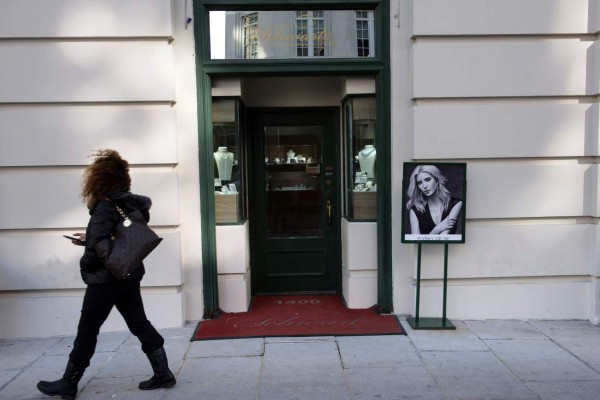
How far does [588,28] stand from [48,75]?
5.65 m

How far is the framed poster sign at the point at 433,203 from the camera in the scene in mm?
5551

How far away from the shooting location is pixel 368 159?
635 centimetres

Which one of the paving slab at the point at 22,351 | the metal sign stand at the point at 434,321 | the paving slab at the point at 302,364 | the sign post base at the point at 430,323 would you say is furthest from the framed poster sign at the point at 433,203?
the paving slab at the point at 22,351

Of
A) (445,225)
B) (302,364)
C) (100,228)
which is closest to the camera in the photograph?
(100,228)

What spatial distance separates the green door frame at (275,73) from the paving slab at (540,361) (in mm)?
1400

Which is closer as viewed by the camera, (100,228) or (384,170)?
(100,228)

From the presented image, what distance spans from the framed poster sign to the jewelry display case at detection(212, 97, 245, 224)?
2.00 metres

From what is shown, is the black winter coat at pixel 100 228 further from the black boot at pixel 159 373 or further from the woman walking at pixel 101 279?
the black boot at pixel 159 373

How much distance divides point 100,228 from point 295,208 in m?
3.71

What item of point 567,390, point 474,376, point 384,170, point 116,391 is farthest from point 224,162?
point 567,390

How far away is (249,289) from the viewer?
6766mm

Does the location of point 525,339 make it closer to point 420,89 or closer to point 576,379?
point 576,379

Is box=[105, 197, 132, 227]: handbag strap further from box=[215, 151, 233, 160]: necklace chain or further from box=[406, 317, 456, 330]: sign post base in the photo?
box=[406, 317, 456, 330]: sign post base

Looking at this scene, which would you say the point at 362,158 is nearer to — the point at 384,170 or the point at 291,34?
the point at 384,170
